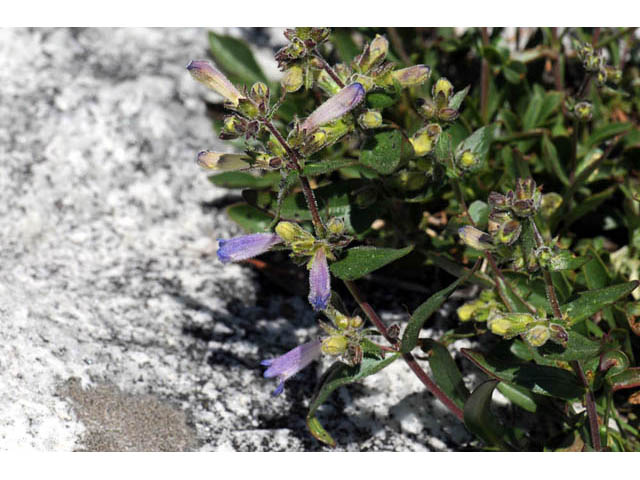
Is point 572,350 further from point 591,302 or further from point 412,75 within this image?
point 412,75

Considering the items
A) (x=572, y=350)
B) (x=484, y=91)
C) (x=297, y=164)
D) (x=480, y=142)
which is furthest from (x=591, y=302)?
(x=484, y=91)

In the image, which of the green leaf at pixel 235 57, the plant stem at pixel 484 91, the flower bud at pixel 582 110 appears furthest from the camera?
the green leaf at pixel 235 57

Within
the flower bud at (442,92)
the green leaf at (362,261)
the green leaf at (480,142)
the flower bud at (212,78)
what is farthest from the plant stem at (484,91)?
the flower bud at (212,78)

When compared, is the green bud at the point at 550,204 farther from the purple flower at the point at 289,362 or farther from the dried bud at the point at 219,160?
the dried bud at the point at 219,160

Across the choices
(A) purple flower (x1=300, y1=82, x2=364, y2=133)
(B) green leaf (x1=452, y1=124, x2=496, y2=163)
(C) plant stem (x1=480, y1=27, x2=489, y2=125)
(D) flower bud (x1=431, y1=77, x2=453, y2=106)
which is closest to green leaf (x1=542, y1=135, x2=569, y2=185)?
(C) plant stem (x1=480, y1=27, x2=489, y2=125)

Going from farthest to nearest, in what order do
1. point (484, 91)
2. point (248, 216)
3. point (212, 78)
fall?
point (484, 91), point (248, 216), point (212, 78)

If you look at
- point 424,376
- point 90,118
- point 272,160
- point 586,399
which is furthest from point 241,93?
point 90,118

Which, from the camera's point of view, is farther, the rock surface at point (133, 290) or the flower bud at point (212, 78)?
the rock surface at point (133, 290)
